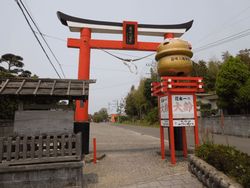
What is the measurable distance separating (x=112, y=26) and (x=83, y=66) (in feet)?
8.42

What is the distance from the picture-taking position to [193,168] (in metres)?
5.88

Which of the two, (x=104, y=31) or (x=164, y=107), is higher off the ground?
(x=104, y=31)

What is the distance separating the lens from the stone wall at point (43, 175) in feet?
15.8

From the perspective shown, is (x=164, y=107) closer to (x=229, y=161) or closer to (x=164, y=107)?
(x=164, y=107)

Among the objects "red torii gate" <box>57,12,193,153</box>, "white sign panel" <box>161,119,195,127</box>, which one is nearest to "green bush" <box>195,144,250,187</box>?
"white sign panel" <box>161,119,195,127</box>

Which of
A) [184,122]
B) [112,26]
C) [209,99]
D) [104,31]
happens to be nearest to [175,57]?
[184,122]

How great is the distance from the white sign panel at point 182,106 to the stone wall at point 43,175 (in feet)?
13.6

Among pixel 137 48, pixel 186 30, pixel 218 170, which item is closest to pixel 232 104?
pixel 186 30

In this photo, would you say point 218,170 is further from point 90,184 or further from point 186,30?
point 186,30

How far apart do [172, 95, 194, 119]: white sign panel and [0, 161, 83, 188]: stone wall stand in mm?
4141

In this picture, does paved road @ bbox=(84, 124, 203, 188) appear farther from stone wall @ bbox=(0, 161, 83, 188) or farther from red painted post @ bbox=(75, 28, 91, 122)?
red painted post @ bbox=(75, 28, 91, 122)

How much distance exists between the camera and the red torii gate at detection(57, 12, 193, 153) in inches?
379

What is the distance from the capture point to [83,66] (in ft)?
31.6

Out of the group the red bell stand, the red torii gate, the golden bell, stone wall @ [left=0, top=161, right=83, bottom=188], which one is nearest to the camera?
stone wall @ [left=0, top=161, right=83, bottom=188]
